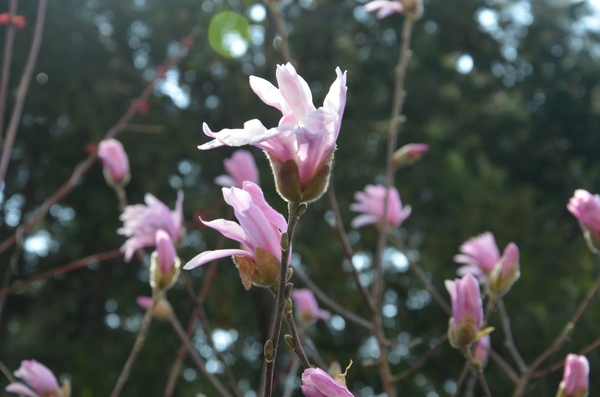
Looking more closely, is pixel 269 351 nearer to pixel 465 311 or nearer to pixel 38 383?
pixel 465 311

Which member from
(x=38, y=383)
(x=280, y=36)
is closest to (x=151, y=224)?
(x=38, y=383)

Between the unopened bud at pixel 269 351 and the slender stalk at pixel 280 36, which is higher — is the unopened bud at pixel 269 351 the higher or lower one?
the lower one

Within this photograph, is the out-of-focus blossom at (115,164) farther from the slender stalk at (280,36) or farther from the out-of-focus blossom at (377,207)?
the out-of-focus blossom at (377,207)

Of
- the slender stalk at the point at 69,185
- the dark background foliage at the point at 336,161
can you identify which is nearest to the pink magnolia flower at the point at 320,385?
the slender stalk at the point at 69,185

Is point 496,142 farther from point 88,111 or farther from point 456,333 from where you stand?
point 456,333

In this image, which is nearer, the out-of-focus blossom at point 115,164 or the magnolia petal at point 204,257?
the magnolia petal at point 204,257

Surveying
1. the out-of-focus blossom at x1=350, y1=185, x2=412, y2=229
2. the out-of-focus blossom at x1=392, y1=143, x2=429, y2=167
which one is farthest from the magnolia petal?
the out-of-focus blossom at x1=350, y1=185, x2=412, y2=229
